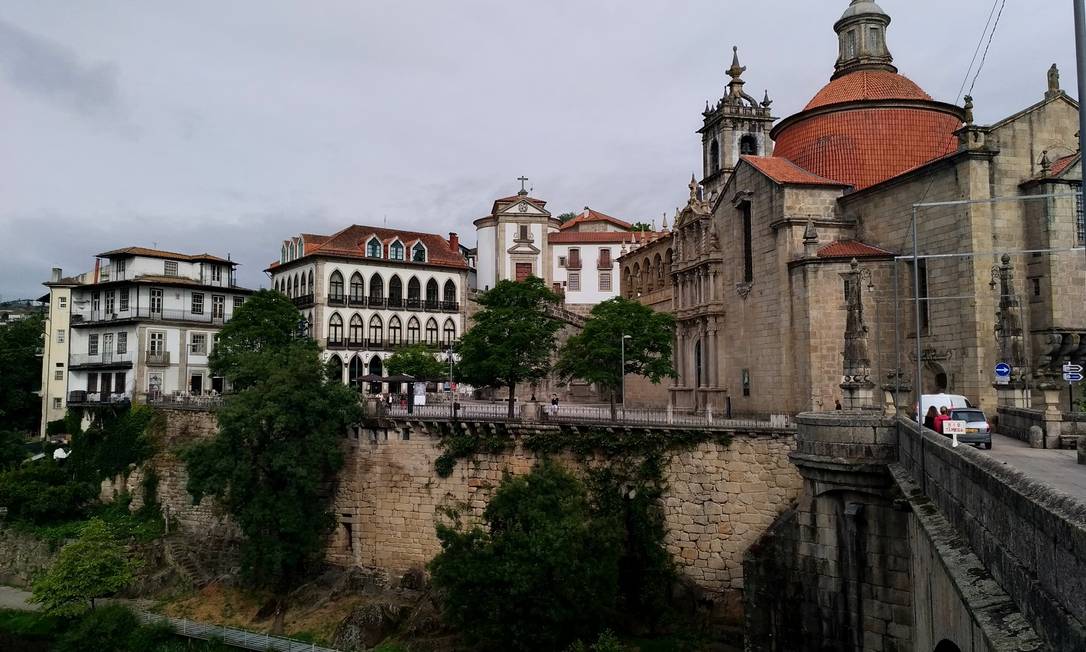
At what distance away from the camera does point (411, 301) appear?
186 feet

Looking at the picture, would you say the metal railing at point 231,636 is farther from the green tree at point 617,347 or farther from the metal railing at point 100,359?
the metal railing at point 100,359

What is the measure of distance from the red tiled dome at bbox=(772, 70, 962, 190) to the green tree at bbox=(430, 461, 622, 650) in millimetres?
20762

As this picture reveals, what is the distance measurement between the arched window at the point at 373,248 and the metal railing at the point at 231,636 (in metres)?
31.2

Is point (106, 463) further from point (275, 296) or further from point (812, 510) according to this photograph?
point (812, 510)

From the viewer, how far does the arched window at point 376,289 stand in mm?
55344

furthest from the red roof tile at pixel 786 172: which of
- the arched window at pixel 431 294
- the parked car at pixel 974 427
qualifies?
the arched window at pixel 431 294

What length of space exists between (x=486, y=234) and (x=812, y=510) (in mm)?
51055

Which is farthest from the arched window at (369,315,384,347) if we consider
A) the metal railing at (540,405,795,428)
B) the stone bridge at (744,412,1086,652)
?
the stone bridge at (744,412,1086,652)

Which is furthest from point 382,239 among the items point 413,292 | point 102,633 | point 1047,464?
point 1047,464

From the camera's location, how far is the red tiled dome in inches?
1362

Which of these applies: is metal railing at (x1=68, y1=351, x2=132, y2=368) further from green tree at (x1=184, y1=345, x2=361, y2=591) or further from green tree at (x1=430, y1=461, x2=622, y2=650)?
green tree at (x1=430, y1=461, x2=622, y2=650)

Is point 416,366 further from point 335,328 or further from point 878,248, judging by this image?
point 878,248

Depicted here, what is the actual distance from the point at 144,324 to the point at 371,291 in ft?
49.9

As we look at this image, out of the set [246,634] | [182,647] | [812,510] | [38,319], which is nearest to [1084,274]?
[812,510]
